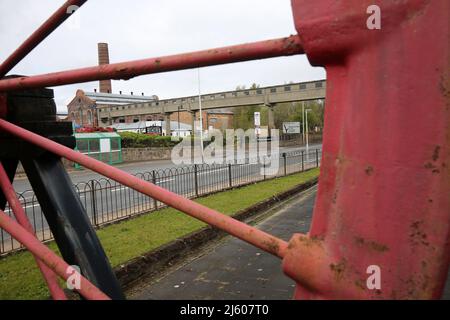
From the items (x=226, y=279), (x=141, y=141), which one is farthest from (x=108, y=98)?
(x=226, y=279)

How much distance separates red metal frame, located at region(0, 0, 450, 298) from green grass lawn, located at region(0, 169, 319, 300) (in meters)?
4.31

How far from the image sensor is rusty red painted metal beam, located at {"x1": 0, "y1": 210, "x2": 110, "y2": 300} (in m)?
1.26

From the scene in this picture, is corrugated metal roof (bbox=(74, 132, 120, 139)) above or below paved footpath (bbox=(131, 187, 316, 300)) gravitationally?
above

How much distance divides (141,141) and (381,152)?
3291 centimetres

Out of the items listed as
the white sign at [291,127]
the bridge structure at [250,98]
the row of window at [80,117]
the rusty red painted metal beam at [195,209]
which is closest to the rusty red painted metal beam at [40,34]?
the rusty red painted metal beam at [195,209]

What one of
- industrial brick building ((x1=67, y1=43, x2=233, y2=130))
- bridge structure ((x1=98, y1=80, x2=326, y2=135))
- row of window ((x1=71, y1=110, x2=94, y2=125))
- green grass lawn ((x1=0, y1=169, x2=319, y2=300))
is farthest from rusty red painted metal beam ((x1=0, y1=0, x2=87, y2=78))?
row of window ((x1=71, y1=110, x2=94, y2=125))

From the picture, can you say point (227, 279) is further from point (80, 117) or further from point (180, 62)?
point (80, 117)

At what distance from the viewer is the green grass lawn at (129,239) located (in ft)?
15.2

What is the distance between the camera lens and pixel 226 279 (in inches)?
200

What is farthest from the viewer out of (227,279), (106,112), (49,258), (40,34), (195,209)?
(106,112)

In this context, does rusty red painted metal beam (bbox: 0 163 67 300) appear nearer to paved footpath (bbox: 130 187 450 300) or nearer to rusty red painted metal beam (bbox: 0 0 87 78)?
rusty red painted metal beam (bbox: 0 0 87 78)
